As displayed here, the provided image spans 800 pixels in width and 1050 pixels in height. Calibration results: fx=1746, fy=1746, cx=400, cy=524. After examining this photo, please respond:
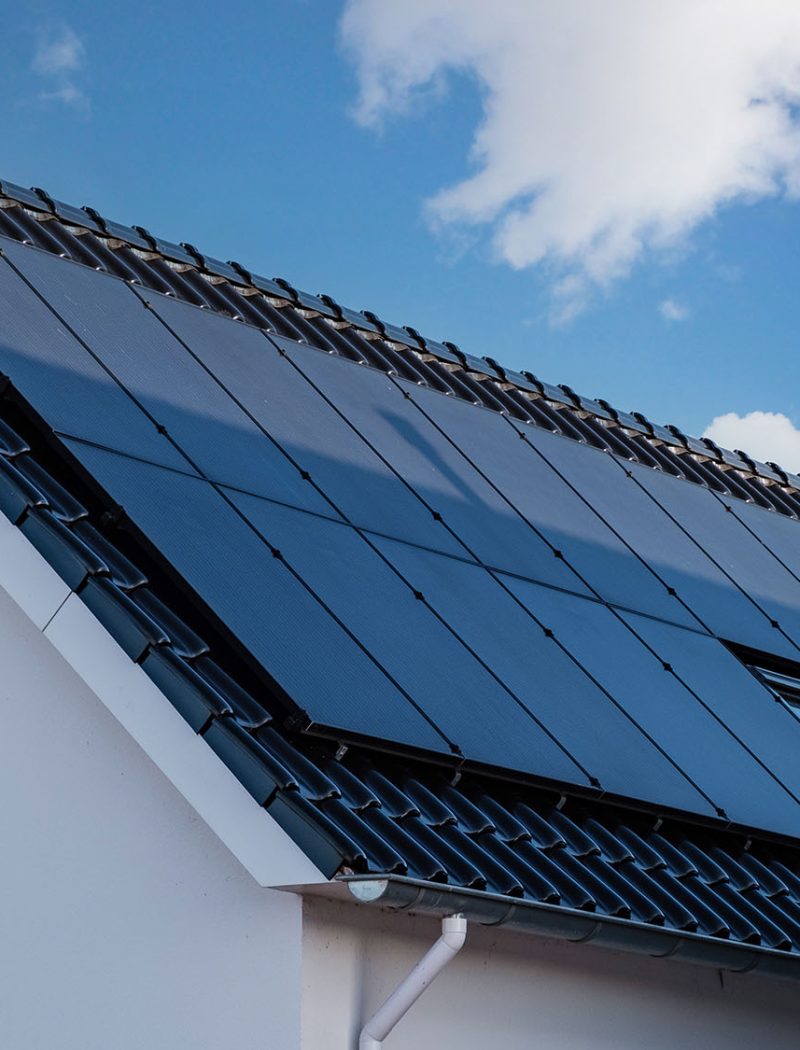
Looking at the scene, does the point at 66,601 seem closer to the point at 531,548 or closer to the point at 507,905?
the point at 507,905

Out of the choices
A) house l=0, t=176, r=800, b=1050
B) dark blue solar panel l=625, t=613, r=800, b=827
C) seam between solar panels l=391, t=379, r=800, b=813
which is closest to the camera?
house l=0, t=176, r=800, b=1050

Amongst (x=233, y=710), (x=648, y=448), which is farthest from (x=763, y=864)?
(x=648, y=448)

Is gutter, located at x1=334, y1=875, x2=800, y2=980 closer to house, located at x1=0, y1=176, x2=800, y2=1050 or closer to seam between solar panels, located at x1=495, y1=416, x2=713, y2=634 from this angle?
house, located at x1=0, y1=176, x2=800, y2=1050

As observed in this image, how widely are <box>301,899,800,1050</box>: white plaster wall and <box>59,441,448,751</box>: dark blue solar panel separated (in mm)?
791

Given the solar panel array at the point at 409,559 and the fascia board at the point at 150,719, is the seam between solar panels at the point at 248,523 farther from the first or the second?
the fascia board at the point at 150,719

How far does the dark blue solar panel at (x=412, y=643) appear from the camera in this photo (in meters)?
7.37

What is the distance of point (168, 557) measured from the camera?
7.11 m

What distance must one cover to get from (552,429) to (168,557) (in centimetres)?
586

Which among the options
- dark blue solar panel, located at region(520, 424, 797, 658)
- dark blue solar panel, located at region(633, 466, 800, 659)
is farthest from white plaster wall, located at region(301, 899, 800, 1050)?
dark blue solar panel, located at region(633, 466, 800, 659)

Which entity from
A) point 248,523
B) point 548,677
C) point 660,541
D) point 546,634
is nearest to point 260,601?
point 248,523

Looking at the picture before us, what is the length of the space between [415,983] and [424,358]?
271 inches

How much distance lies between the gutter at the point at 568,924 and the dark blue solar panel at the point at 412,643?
0.89 meters

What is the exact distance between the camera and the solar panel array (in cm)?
733

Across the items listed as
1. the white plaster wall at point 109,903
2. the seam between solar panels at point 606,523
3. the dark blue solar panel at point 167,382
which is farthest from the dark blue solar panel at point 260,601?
the seam between solar panels at point 606,523
